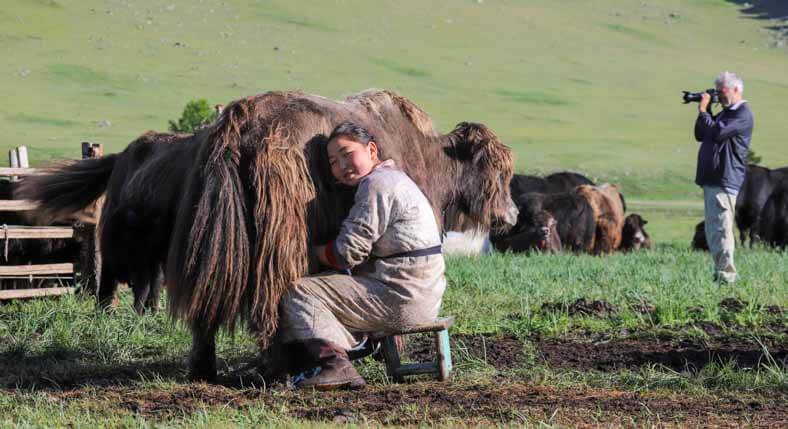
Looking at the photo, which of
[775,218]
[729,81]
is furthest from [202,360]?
[775,218]

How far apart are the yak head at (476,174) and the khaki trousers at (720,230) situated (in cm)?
330

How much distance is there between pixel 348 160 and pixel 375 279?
72 centimetres

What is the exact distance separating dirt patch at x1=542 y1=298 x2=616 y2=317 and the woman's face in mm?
2937

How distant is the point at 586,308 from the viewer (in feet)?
28.6

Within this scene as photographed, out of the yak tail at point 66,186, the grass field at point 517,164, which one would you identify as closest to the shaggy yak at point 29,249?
the grass field at point 517,164

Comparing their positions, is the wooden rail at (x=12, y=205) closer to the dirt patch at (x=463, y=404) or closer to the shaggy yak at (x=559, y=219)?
the dirt patch at (x=463, y=404)

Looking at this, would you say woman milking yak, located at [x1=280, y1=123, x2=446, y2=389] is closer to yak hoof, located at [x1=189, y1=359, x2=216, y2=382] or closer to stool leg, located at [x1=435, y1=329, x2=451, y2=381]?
stool leg, located at [x1=435, y1=329, x2=451, y2=381]

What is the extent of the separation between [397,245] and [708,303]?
3.61 m

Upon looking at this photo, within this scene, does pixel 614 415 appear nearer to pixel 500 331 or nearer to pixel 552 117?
pixel 500 331

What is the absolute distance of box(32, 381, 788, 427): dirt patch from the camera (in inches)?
205

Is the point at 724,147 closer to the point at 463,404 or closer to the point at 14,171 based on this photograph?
the point at 463,404

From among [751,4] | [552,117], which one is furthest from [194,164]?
[751,4]

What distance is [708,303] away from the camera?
8.80 meters

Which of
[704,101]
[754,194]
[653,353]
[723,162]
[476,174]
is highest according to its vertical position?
[704,101]
